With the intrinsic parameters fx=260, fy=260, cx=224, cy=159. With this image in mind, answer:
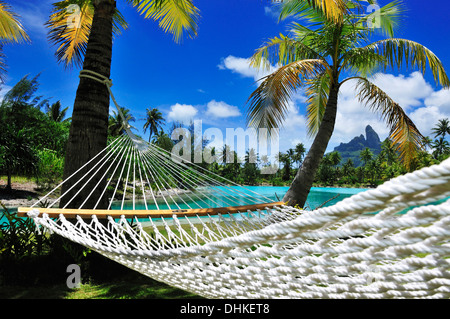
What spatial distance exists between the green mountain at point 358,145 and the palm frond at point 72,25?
10946 cm

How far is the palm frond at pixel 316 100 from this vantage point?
4472 mm

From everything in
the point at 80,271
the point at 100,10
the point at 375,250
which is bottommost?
the point at 80,271

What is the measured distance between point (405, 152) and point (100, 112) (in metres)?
4.13

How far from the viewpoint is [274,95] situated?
3.42 metres

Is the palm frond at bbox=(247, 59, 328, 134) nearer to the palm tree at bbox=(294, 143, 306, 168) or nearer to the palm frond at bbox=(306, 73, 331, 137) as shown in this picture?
the palm frond at bbox=(306, 73, 331, 137)

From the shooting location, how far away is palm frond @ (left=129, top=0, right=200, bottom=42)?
140 inches

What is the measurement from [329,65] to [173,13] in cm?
245

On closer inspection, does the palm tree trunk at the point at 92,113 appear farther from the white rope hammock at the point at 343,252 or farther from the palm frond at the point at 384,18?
the palm frond at the point at 384,18

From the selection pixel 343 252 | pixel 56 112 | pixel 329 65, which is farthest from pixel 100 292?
pixel 56 112

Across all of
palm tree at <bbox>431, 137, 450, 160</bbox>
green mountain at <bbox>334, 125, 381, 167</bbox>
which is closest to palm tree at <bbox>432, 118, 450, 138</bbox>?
palm tree at <bbox>431, 137, 450, 160</bbox>

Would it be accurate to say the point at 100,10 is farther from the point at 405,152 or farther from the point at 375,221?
the point at 405,152

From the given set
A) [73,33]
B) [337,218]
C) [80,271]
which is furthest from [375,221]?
[73,33]

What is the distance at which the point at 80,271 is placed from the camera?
6.91 ft

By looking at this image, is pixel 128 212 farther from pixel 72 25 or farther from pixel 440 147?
pixel 440 147
